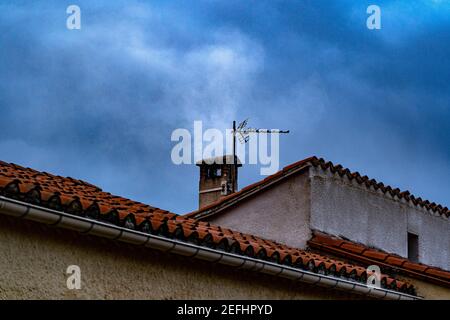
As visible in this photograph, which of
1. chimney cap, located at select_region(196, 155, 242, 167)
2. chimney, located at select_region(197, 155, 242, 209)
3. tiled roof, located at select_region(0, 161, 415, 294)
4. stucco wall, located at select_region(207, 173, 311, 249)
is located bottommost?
tiled roof, located at select_region(0, 161, 415, 294)

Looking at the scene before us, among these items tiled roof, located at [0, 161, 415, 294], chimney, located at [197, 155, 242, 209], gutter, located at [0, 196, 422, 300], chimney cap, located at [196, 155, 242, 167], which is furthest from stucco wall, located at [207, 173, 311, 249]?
chimney cap, located at [196, 155, 242, 167]

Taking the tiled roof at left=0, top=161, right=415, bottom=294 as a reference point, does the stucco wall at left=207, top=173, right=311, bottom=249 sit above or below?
above

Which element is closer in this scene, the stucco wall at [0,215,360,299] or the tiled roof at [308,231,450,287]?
the stucco wall at [0,215,360,299]

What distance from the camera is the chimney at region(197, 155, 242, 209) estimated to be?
21.9 metres

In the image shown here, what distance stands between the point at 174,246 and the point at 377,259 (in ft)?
16.3

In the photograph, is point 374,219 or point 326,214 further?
point 374,219

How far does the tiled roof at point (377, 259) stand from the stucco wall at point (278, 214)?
37cm

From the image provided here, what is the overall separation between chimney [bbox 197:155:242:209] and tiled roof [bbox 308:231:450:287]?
10.1 m

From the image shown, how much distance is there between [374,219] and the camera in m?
13.1

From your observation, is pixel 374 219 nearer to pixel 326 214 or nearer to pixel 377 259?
pixel 326 214

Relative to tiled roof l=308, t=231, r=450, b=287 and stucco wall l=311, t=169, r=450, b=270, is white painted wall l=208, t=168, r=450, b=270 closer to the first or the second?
stucco wall l=311, t=169, r=450, b=270

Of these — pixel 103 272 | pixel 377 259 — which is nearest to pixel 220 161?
pixel 377 259

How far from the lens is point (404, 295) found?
938 centimetres

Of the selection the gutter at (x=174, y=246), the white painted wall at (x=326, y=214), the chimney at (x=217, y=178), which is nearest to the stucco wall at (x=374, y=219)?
the white painted wall at (x=326, y=214)
